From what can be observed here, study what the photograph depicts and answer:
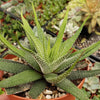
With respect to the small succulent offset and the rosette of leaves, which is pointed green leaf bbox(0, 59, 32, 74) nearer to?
the small succulent offset

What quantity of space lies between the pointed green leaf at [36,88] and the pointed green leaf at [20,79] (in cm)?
4

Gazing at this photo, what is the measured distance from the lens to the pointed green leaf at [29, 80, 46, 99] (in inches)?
28.7

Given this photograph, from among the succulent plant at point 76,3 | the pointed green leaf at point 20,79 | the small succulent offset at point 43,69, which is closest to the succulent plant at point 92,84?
the small succulent offset at point 43,69

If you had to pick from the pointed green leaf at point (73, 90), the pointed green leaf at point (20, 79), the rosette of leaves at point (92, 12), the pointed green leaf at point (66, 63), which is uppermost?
the rosette of leaves at point (92, 12)

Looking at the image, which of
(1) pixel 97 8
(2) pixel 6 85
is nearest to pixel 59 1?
(1) pixel 97 8

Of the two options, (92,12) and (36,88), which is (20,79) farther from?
(92,12)

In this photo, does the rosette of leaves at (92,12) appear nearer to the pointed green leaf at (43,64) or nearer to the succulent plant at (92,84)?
the succulent plant at (92,84)

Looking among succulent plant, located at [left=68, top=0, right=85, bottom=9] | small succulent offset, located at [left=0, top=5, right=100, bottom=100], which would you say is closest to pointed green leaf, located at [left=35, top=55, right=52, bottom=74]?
small succulent offset, located at [left=0, top=5, right=100, bottom=100]

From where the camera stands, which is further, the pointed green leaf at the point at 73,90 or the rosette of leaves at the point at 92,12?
the rosette of leaves at the point at 92,12

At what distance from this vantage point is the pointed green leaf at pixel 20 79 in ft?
2.18

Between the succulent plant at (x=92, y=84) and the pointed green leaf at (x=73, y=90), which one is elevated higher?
the pointed green leaf at (x=73, y=90)

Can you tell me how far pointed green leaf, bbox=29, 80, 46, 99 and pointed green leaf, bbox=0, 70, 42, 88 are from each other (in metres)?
0.04

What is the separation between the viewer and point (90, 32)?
1553mm

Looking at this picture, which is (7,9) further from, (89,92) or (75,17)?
(89,92)
